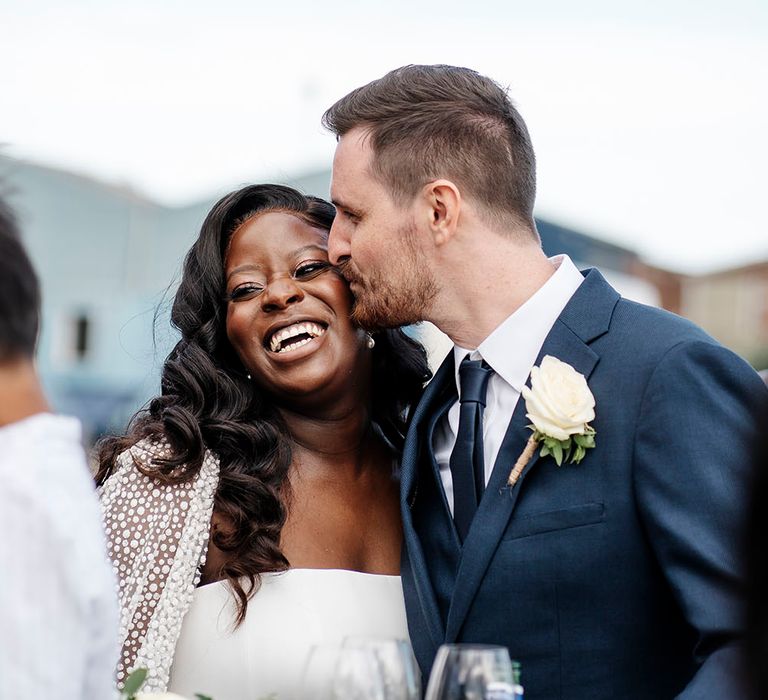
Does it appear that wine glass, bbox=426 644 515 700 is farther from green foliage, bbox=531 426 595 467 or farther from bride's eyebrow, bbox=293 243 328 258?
bride's eyebrow, bbox=293 243 328 258

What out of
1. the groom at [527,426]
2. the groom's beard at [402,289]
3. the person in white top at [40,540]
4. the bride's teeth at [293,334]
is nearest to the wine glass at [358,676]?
the person in white top at [40,540]

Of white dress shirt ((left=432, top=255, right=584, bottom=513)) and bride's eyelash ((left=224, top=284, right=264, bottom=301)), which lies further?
bride's eyelash ((left=224, top=284, right=264, bottom=301))

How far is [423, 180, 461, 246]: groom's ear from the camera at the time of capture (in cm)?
335

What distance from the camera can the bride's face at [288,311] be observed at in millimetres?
3572

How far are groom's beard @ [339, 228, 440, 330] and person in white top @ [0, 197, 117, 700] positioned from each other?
1.76 meters

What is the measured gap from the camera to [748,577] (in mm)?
1253

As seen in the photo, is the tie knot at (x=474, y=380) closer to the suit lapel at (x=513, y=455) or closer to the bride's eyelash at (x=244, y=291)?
the suit lapel at (x=513, y=455)

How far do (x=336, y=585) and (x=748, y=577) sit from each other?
2384mm

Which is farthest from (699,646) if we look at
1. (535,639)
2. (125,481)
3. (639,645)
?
(125,481)

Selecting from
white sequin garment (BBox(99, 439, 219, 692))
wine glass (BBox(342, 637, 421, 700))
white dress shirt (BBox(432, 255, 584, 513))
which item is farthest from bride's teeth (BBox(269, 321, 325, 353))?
wine glass (BBox(342, 637, 421, 700))

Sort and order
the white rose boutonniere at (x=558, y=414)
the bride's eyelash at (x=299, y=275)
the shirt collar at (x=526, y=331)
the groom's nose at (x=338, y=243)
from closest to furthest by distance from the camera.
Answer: the white rose boutonniere at (x=558, y=414)
the shirt collar at (x=526, y=331)
the groom's nose at (x=338, y=243)
the bride's eyelash at (x=299, y=275)

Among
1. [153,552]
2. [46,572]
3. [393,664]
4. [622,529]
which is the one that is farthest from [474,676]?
[153,552]

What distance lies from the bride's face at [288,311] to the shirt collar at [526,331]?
595 mm

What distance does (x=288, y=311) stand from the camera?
356 cm
